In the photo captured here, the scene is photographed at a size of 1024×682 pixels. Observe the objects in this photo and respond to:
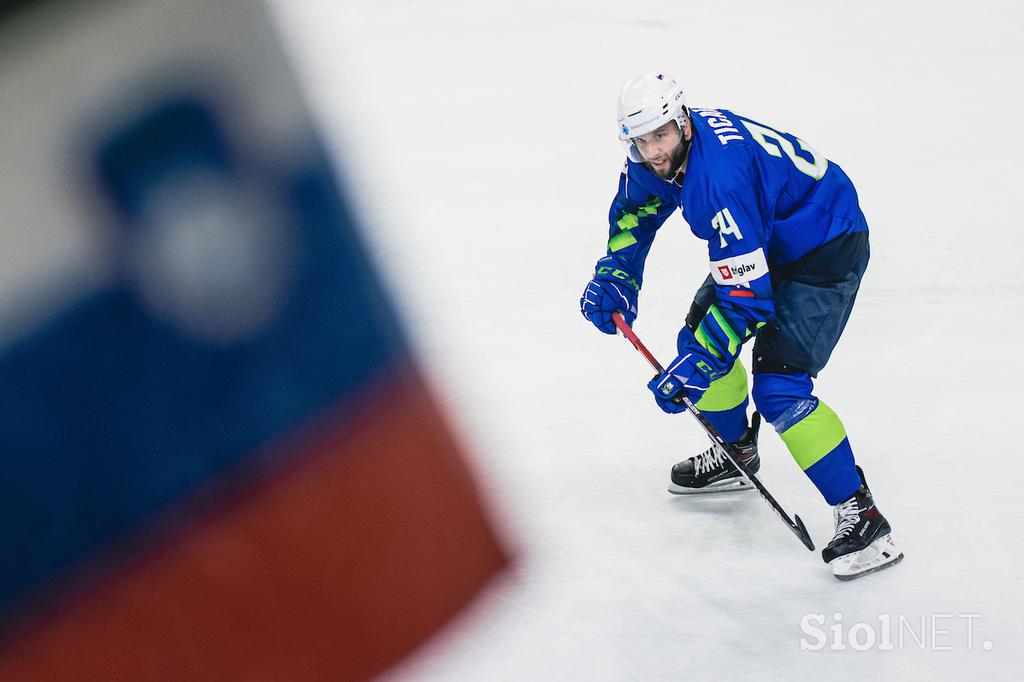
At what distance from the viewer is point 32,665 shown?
0.54 m

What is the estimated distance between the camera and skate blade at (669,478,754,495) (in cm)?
297

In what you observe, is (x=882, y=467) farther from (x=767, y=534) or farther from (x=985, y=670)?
(x=985, y=670)

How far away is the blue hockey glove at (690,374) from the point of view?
2.52 metres

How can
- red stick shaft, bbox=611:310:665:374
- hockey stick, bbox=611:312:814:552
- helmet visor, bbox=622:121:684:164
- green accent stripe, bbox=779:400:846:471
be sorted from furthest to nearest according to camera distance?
red stick shaft, bbox=611:310:665:374
hockey stick, bbox=611:312:814:552
green accent stripe, bbox=779:400:846:471
helmet visor, bbox=622:121:684:164

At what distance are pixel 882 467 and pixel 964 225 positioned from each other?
1.63 m

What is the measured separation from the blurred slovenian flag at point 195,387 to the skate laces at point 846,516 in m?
2.16

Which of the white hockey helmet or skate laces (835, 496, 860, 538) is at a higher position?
the white hockey helmet

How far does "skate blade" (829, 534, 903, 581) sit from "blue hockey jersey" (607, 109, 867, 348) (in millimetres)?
564

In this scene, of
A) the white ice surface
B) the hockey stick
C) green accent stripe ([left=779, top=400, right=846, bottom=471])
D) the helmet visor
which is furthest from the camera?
the hockey stick

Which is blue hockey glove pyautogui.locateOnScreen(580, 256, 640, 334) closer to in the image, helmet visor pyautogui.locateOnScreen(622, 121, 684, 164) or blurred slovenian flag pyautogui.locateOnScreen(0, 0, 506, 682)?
helmet visor pyautogui.locateOnScreen(622, 121, 684, 164)

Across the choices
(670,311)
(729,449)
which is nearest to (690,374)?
(729,449)

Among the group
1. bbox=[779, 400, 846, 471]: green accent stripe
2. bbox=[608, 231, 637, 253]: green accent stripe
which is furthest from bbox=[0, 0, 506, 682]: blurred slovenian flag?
bbox=[608, 231, 637, 253]: green accent stripe

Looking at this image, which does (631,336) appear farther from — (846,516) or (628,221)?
(846,516)
